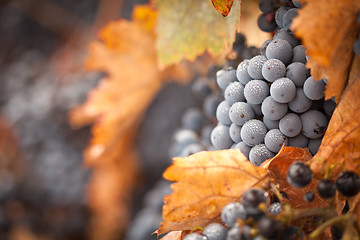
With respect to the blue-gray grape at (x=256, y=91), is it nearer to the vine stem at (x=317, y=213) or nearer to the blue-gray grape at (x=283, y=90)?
the blue-gray grape at (x=283, y=90)

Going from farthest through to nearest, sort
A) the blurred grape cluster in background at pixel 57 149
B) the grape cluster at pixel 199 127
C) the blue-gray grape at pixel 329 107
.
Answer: the blurred grape cluster in background at pixel 57 149 → the grape cluster at pixel 199 127 → the blue-gray grape at pixel 329 107

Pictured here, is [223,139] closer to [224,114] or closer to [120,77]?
[224,114]

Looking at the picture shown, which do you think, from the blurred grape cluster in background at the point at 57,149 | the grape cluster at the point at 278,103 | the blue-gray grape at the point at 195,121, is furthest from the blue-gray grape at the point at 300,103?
the blurred grape cluster in background at the point at 57,149

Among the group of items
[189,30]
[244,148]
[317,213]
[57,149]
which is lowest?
[317,213]

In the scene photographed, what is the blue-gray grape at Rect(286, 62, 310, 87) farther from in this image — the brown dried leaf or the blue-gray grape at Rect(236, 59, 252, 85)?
the brown dried leaf

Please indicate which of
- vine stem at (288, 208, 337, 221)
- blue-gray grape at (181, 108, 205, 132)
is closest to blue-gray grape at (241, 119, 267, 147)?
vine stem at (288, 208, 337, 221)

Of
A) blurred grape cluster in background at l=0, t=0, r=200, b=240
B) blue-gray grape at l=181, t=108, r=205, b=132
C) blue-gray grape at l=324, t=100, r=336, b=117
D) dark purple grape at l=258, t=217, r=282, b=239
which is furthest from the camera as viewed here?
blurred grape cluster in background at l=0, t=0, r=200, b=240

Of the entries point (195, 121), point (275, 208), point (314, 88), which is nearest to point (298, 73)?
point (314, 88)
